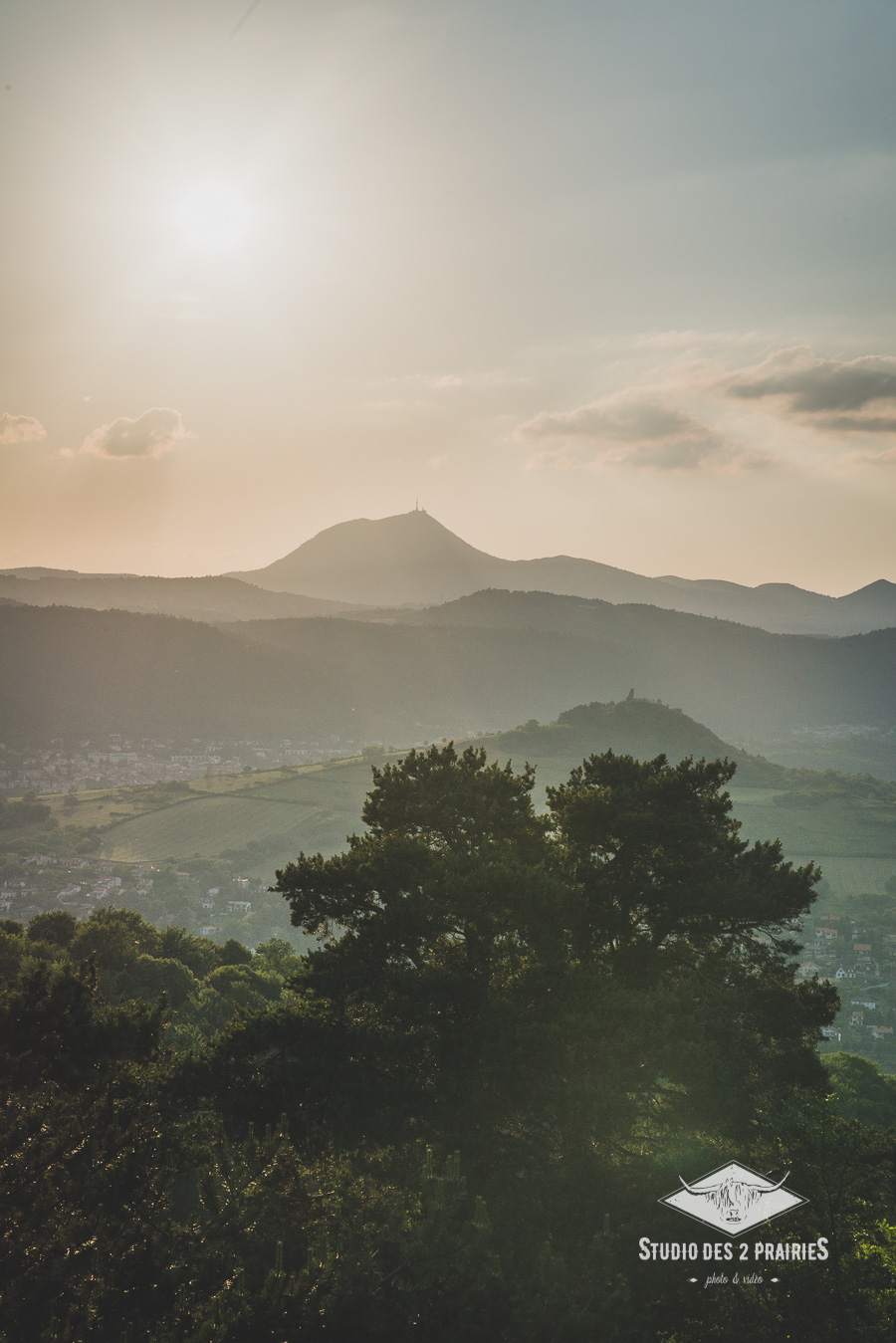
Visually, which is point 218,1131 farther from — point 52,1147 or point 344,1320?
point 344,1320

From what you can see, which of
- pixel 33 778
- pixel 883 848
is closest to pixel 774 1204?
pixel 883 848

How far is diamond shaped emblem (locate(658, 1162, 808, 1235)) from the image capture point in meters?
8.66

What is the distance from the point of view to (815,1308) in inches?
287

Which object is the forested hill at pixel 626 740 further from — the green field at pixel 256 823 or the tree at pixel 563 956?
the tree at pixel 563 956

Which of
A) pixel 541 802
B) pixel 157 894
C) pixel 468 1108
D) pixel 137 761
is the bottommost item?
pixel 137 761

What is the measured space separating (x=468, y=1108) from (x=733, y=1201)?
3.37 metres

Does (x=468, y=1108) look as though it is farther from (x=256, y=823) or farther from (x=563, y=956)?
(x=256, y=823)

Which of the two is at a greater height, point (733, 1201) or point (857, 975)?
point (733, 1201)

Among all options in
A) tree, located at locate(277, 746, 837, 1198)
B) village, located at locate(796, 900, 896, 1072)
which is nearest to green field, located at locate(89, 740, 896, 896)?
village, located at locate(796, 900, 896, 1072)

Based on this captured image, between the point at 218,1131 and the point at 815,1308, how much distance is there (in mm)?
6607

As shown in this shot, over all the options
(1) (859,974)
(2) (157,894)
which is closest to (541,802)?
(1) (859,974)

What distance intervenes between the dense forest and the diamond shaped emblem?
22 cm

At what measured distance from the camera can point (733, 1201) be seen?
8977mm

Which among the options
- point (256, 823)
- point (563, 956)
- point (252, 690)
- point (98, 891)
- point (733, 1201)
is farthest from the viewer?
point (252, 690)
